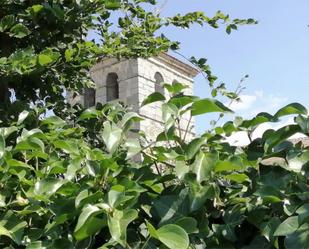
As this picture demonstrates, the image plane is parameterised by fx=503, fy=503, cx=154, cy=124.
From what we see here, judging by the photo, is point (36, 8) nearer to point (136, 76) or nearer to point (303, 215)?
point (303, 215)

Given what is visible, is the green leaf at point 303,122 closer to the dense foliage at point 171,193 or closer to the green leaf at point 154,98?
the dense foliage at point 171,193

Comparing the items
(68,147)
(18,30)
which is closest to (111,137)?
(68,147)

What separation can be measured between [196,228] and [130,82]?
22.1 m

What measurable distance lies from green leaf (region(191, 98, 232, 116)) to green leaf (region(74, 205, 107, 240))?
0.32m

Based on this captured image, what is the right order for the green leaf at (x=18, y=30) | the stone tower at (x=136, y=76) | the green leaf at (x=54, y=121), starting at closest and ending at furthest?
the green leaf at (x=54, y=121), the green leaf at (x=18, y=30), the stone tower at (x=136, y=76)

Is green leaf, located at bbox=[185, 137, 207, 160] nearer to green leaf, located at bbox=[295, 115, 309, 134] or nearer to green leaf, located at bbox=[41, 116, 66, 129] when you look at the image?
green leaf, located at bbox=[295, 115, 309, 134]

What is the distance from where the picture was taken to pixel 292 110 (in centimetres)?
106

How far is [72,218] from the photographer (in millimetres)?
1021

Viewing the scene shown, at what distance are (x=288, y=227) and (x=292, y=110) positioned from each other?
0.90ft

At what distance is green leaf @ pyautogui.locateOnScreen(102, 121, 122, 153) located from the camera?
1.10 metres

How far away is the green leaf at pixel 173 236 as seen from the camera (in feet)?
2.85

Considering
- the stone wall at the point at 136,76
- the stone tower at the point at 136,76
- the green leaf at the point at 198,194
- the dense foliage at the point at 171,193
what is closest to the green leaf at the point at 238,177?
the dense foliage at the point at 171,193

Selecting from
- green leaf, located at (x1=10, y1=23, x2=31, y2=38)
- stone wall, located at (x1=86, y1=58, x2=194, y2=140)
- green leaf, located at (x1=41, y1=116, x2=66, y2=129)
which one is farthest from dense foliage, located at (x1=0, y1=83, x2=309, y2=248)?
stone wall, located at (x1=86, y1=58, x2=194, y2=140)

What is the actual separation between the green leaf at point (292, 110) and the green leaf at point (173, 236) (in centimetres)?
36
